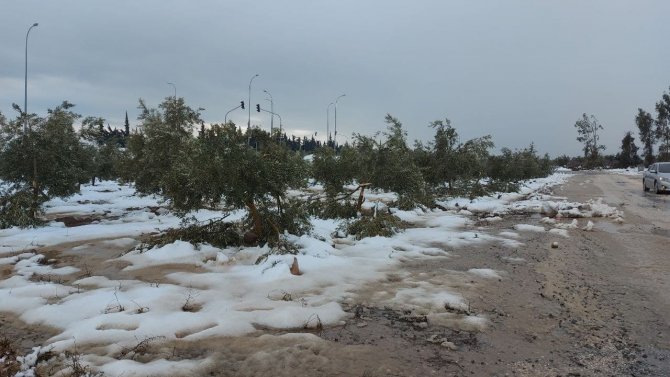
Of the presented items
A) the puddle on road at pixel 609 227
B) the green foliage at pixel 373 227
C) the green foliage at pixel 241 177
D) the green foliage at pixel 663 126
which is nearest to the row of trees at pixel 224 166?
the green foliage at pixel 241 177

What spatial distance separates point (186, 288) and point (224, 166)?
2.83 meters

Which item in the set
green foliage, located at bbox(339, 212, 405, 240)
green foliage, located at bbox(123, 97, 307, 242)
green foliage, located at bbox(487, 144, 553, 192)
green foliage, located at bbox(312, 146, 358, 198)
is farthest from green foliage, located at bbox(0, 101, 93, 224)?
green foliage, located at bbox(487, 144, 553, 192)

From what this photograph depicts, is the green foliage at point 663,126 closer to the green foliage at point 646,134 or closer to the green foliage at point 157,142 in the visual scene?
the green foliage at point 646,134

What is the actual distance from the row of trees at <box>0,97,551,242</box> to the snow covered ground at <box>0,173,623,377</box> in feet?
3.48

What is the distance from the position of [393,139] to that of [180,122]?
9714 mm

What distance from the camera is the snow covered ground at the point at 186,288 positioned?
197 inches

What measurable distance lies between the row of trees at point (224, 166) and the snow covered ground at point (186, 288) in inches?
41.7

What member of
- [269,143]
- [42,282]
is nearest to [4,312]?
[42,282]

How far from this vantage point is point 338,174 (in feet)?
57.8

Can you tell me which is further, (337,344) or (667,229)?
(667,229)

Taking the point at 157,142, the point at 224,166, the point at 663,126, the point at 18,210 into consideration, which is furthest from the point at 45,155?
the point at 663,126

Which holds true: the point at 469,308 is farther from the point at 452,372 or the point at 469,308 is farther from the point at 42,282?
the point at 42,282

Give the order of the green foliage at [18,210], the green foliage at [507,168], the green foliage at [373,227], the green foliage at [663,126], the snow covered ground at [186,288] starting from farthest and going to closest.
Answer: the green foliage at [663,126] < the green foliage at [507,168] < the green foliage at [18,210] < the green foliage at [373,227] < the snow covered ground at [186,288]

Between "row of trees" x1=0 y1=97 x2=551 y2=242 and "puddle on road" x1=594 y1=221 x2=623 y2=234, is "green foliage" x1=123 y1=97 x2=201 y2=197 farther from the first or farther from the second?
"puddle on road" x1=594 y1=221 x2=623 y2=234
